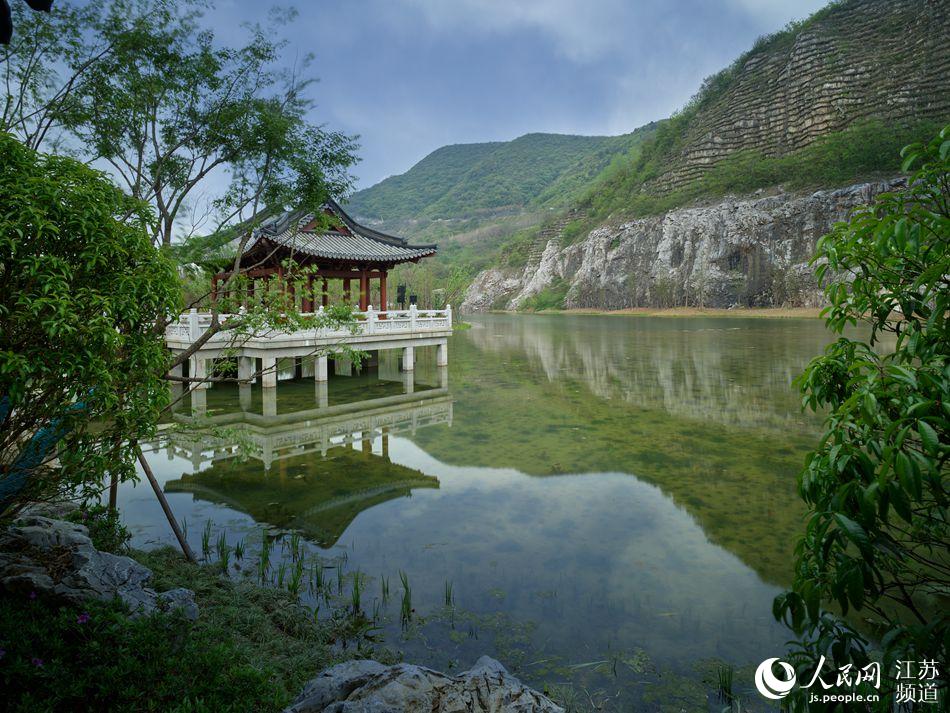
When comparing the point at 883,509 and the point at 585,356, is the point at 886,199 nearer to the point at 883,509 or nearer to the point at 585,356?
the point at 883,509

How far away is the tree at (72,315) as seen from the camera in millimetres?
3047

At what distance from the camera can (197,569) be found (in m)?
5.37

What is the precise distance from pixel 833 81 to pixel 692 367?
216 feet

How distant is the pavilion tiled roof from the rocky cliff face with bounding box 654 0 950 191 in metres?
63.5

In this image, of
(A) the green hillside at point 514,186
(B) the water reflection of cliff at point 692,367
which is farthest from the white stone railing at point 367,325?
(A) the green hillside at point 514,186

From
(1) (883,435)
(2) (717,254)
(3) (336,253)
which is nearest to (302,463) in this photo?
(1) (883,435)

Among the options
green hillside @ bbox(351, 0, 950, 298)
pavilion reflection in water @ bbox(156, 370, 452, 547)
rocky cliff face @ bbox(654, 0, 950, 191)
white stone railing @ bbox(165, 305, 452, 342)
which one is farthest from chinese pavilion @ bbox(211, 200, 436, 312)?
rocky cliff face @ bbox(654, 0, 950, 191)

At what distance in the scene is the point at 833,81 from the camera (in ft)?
215

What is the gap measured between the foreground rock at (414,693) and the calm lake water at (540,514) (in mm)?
1031

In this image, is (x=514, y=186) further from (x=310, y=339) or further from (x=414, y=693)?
(x=414, y=693)

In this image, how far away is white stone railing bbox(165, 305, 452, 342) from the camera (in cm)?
1491

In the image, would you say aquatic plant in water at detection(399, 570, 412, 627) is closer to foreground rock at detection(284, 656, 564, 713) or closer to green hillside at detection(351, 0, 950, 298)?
foreground rock at detection(284, 656, 564, 713)

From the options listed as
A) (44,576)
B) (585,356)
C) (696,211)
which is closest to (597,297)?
(696,211)

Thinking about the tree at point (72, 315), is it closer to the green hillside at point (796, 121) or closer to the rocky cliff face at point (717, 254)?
the rocky cliff face at point (717, 254)
